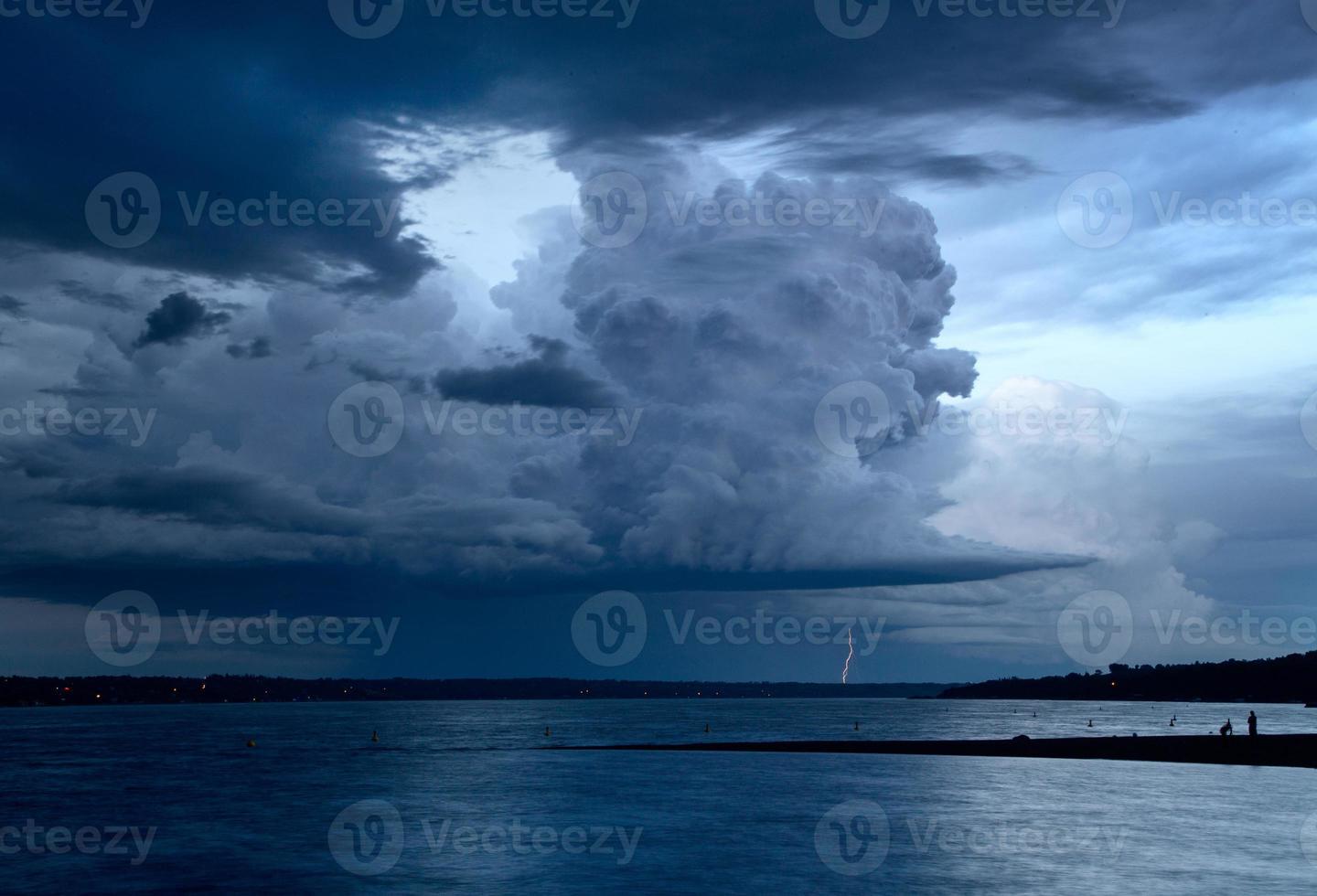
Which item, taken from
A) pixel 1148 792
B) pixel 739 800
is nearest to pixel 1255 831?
pixel 1148 792

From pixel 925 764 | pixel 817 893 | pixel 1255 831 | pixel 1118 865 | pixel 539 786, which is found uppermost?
pixel 925 764

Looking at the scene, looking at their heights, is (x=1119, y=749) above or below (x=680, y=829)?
above

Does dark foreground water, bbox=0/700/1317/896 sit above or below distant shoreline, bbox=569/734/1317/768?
below

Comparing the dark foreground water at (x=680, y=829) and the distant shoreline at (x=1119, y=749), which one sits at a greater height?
the distant shoreline at (x=1119, y=749)

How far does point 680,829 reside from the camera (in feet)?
234

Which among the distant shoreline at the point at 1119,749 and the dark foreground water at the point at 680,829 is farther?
the distant shoreline at the point at 1119,749

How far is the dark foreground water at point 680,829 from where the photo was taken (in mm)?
54000

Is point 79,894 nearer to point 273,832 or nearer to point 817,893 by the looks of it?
point 273,832

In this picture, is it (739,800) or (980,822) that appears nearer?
(980,822)

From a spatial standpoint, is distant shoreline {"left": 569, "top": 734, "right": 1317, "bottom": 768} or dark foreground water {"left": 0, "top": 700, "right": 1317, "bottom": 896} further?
distant shoreline {"left": 569, "top": 734, "right": 1317, "bottom": 768}

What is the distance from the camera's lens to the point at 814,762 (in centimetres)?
12544

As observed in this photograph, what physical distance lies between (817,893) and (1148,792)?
1679 inches

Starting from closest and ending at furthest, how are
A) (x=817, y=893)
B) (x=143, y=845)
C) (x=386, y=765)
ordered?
(x=817, y=893), (x=143, y=845), (x=386, y=765)

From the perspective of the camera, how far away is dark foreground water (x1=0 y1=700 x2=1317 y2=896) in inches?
2126
